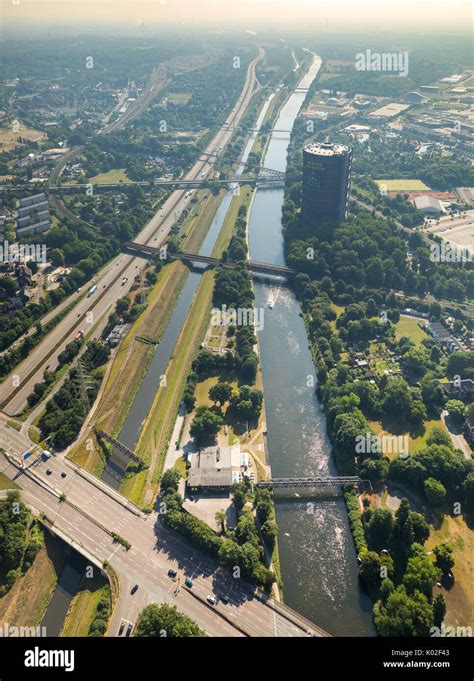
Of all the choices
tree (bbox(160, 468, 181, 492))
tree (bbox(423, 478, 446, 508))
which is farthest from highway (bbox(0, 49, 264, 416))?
tree (bbox(423, 478, 446, 508))

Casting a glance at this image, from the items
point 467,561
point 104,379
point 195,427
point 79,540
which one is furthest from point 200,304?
point 467,561

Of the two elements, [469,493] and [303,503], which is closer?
[469,493]

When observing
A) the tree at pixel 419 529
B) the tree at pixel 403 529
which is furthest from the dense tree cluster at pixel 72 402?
the tree at pixel 419 529

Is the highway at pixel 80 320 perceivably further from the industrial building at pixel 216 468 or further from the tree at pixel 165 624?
the tree at pixel 165 624
